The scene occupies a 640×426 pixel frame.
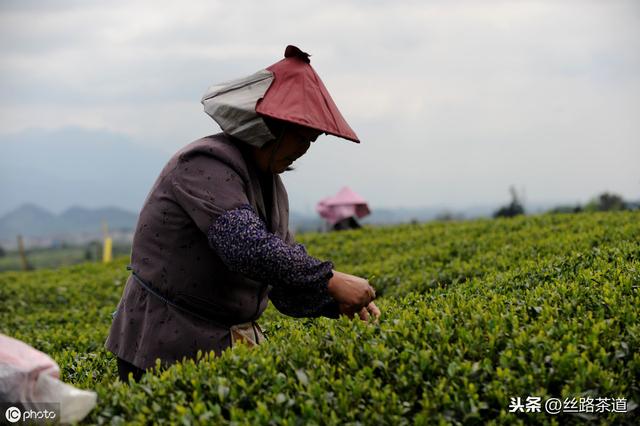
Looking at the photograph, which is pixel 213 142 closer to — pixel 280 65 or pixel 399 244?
pixel 280 65

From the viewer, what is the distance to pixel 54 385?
2939 millimetres

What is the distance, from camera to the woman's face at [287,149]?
3633 mm

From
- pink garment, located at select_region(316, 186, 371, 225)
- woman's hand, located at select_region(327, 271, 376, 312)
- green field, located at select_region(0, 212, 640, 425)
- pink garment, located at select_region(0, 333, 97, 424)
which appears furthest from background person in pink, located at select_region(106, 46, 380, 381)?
pink garment, located at select_region(316, 186, 371, 225)

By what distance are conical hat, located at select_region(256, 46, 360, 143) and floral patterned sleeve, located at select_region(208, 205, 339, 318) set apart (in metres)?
0.49

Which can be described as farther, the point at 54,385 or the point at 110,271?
the point at 110,271

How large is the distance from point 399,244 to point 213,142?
9104 mm

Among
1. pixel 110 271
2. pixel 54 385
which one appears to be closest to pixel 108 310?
pixel 110 271

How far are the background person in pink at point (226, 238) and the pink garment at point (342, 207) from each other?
49.0ft

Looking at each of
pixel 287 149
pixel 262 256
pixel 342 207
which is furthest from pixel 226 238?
pixel 342 207

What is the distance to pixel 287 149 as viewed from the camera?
3.70m

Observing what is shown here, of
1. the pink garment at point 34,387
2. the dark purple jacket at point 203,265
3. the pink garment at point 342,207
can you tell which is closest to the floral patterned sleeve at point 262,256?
the dark purple jacket at point 203,265

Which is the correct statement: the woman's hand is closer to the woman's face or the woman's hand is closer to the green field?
the green field

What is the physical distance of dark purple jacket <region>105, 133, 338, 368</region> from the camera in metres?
3.34

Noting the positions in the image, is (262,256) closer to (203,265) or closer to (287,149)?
(203,265)
